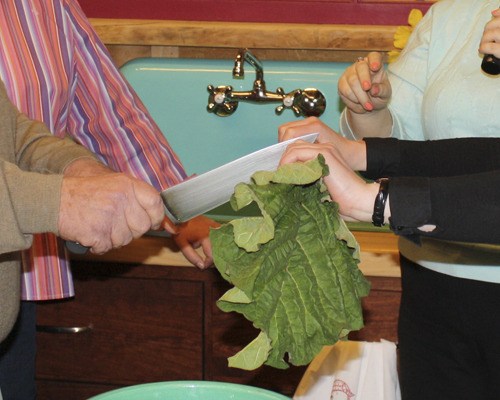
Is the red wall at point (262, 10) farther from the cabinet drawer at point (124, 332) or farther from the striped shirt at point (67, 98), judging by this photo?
the cabinet drawer at point (124, 332)

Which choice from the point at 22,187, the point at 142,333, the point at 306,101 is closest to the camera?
the point at 22,187

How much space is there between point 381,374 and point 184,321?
441 mm

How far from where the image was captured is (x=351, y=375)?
171 centimetres

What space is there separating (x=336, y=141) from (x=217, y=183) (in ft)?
1.10

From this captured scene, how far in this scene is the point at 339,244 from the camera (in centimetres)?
115

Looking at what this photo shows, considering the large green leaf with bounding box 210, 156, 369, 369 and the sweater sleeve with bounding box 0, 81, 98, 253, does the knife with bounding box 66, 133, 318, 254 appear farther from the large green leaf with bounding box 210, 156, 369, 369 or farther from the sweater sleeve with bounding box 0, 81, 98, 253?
the sweater sleeve with bounding box 0, 81, 98, 253

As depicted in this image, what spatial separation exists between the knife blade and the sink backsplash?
122 centimetres

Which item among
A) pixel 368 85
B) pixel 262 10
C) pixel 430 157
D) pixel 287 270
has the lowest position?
pixel 287 270

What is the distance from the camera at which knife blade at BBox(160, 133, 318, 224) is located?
3.67ft

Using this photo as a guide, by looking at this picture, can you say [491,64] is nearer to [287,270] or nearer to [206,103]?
[287,270]

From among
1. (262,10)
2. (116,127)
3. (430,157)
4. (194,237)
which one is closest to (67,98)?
(116,127)

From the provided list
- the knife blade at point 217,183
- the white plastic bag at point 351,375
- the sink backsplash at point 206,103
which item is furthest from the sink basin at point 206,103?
the knife blade at point 217,183

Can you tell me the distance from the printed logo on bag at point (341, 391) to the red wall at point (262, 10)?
116 centimetres

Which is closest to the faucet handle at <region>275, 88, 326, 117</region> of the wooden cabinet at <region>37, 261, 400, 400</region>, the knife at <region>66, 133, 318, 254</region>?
the wooden cabinet at <region>37, 261, 400, 400</region>
